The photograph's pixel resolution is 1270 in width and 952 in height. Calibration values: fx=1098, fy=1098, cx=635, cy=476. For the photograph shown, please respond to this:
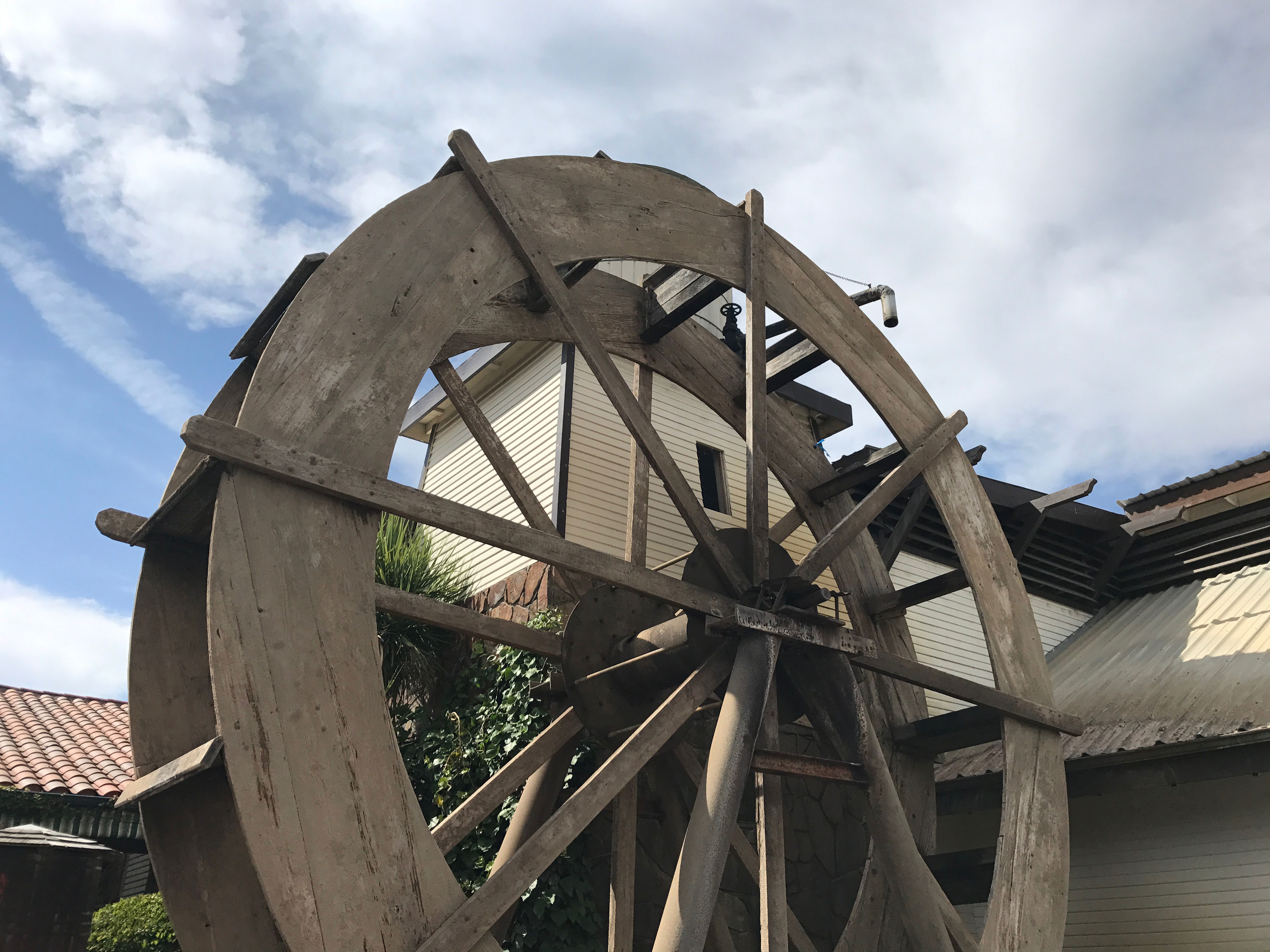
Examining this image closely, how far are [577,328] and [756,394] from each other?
1.02 m

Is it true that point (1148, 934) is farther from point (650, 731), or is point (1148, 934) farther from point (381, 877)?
point (381, 877)

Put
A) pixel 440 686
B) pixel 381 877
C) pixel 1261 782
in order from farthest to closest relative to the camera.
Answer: pixel 440 686 < pixel 1261 782 < pixel 381 877

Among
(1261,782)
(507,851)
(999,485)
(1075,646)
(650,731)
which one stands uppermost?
(999,485)

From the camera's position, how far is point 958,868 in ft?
19.0

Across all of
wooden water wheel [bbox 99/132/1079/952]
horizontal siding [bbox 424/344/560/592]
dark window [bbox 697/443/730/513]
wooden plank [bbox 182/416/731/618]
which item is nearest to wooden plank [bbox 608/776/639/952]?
wooden water wheel [bbox 99/132/1079/952]

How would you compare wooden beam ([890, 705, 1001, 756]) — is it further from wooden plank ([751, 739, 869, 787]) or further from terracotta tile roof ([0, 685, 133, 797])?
terracotta tile roof ([0, 685, 133, 797])

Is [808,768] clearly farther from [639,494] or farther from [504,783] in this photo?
[639,494]

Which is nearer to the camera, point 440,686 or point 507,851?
point 507,851

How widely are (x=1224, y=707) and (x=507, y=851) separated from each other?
13.8 ft

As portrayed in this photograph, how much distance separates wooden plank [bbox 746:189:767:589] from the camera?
4844 millimetres

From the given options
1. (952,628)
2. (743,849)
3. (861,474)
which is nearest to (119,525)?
(743,849)

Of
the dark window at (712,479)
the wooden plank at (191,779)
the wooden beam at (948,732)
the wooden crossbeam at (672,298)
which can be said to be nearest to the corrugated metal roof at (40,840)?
the wooden plank at (191,779)

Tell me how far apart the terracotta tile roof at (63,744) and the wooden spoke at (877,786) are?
371 cm

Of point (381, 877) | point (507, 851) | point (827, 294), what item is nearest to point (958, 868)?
point (507, 851)
